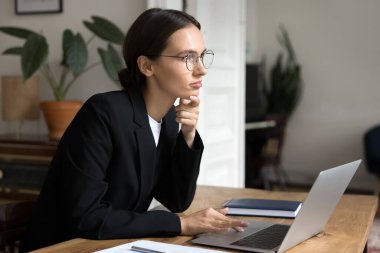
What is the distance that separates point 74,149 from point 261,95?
16.8ft

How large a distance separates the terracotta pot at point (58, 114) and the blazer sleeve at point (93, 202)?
147cm

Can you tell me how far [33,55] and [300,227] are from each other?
5.90 ft

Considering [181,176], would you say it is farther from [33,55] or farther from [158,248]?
[33,55]

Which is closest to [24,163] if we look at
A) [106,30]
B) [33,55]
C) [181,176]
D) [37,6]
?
[33,55]

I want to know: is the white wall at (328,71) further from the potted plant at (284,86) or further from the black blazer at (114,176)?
the black blazer at (114,176)

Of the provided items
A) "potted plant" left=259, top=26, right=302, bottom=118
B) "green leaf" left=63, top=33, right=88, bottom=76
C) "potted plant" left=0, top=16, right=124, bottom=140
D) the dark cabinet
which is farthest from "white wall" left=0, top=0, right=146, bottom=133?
"potted plant" left=259, top=26, right=302, bottom=118

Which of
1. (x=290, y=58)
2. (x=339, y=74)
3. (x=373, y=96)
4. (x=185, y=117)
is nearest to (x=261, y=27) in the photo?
(x=290, y=58)

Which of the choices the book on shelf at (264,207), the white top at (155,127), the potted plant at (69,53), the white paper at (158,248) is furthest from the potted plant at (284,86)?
the white paper at (158,248)

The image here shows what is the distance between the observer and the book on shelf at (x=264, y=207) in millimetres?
1587

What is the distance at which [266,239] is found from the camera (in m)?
1.30

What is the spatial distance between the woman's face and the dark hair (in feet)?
0.06

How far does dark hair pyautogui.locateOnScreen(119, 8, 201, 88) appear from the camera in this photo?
58.9 inches

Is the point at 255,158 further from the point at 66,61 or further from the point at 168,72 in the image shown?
the point at 168,72

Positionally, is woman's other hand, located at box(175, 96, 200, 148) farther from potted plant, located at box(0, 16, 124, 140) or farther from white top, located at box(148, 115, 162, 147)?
potted plant, located at box(0, 16, 124, 140)
